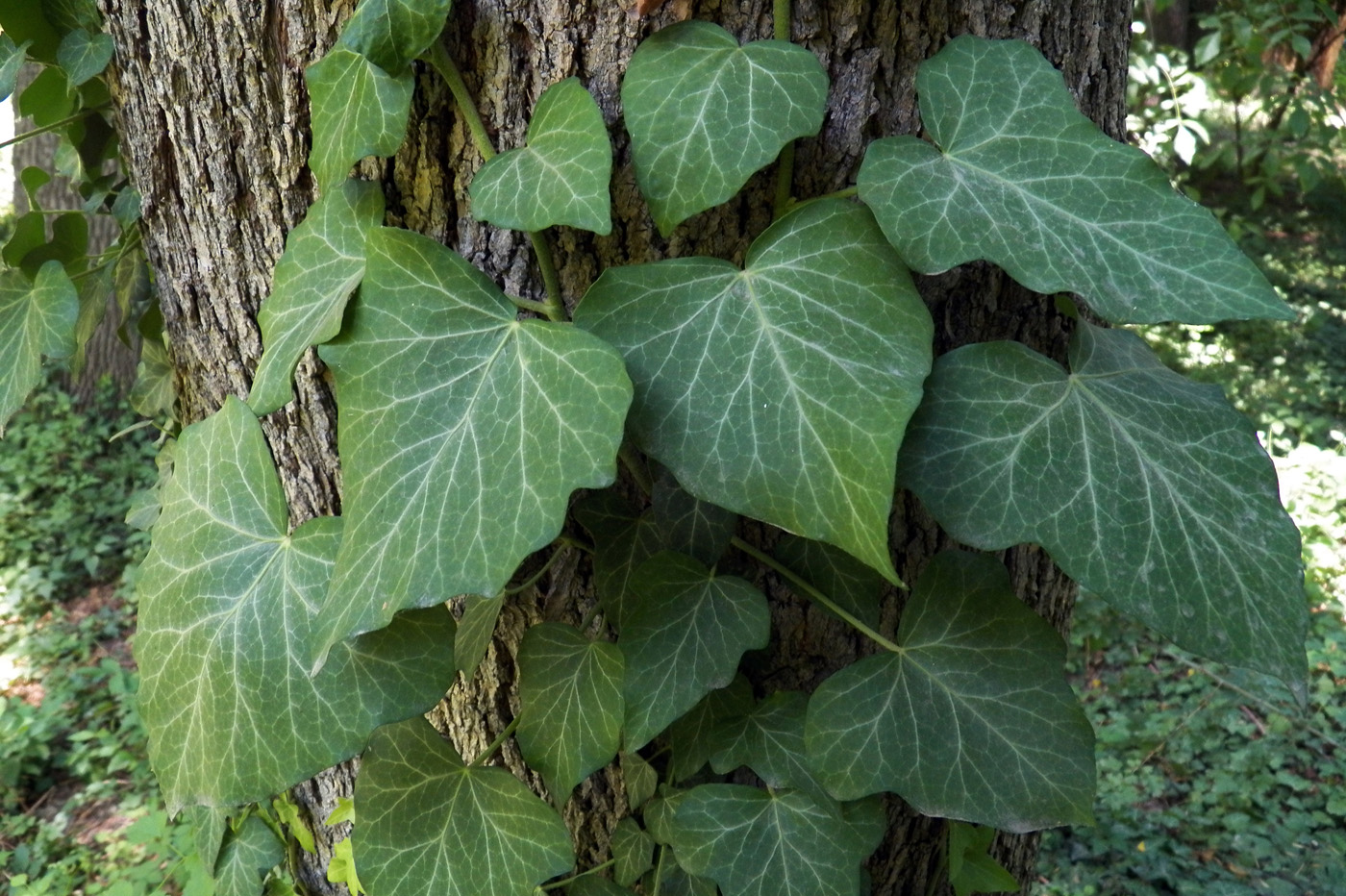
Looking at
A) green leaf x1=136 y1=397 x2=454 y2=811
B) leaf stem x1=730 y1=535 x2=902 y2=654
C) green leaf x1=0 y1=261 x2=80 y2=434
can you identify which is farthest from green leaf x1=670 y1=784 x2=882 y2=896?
green leaf x1=0 y1=261 x2=80 y2=434

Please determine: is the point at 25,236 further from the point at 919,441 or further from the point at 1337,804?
the point at 1337,804

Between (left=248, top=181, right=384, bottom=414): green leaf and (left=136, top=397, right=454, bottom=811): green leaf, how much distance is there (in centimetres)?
10

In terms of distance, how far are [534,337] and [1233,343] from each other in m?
6.27

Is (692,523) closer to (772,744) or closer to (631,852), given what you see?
(772,744)

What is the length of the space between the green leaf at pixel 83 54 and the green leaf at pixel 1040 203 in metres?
1.01

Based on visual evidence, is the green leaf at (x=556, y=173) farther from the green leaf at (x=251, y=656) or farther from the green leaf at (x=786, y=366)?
the green leaf at (x=251, y=656)

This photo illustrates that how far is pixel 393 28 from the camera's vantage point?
2.86ft

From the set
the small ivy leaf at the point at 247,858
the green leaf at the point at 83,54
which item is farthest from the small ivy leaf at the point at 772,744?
the green leaf at the point at 83,54

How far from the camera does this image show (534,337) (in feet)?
2.77

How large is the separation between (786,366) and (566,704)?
0.48 meters

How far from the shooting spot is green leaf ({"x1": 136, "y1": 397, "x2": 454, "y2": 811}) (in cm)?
98

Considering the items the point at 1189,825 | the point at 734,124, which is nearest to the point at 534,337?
the point at 734,124

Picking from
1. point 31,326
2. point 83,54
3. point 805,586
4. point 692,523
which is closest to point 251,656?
point 692,523

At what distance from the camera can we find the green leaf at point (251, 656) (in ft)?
3.22
